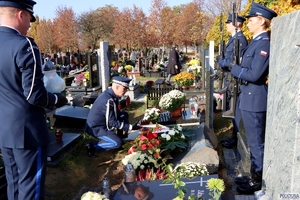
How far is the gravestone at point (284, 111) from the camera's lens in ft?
6.39

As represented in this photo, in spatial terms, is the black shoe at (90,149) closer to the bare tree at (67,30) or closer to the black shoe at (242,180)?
the black shoe at (242,180)

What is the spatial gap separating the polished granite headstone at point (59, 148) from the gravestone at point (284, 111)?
3.16 metres

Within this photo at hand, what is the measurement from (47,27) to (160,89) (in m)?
34.5

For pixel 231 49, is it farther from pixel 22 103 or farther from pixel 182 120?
pixel 22 103

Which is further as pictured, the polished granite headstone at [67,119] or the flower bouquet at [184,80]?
the flower bouquet at [184,80]

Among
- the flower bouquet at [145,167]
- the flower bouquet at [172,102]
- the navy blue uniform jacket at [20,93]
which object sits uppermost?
the navy blue uniform jacket at [20,93]

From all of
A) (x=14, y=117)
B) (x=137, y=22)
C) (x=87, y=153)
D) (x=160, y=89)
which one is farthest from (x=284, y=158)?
(x=137, y=22)

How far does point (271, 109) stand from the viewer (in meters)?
2.35

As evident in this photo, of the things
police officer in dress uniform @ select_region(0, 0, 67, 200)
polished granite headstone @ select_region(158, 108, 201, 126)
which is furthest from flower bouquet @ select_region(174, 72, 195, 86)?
police officer in dress uniform @ select_region(0, 0, 67, 200)

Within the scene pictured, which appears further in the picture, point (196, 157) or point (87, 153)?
point (87, 153)

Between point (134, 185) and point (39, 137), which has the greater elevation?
point (39, 137)

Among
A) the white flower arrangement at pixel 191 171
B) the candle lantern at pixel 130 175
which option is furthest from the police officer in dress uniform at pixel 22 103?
the white flower arrangement at pixel 191 171

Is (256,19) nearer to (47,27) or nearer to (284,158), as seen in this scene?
(284,158)

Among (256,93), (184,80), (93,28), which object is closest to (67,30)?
(93,28)
